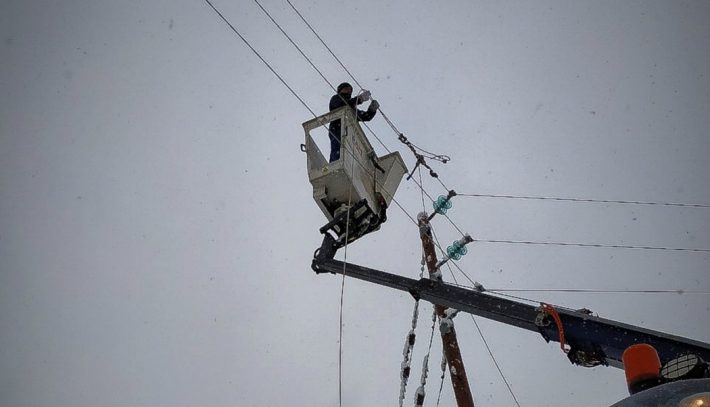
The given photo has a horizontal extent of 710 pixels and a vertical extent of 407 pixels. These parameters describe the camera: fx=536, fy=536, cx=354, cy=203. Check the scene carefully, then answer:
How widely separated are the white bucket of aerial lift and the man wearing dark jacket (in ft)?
0.39

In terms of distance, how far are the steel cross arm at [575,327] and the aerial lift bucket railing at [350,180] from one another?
1.45 m

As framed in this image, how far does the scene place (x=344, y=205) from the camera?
7.93 meters

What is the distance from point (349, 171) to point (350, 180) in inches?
5.2

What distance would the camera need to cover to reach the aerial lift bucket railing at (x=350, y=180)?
769 cm

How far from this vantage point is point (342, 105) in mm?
8688

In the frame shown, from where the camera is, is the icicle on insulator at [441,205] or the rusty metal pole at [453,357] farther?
the icicle on insulator at [441,205]

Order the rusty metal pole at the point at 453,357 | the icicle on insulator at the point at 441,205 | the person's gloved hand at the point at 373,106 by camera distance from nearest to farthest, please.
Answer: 1. the rusty metal pole at the point at 453,357
2. the person's gloved hand at the point at 373,106
3. the icicle on insulator at the point at 441,205

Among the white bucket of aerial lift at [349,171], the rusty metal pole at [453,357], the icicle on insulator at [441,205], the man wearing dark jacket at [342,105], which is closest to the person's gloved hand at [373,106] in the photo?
the man wearing dark jacket at [342,105]

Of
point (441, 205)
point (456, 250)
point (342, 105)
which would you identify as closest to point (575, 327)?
point (456, 250)

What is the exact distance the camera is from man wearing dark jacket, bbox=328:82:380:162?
798 centimetres

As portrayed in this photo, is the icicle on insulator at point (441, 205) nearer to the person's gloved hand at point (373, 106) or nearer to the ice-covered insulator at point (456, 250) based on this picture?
the ice-covered insulator at point (456, 250)

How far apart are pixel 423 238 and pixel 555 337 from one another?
4481 millimetres

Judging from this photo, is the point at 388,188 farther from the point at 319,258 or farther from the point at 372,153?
the point at 319,258

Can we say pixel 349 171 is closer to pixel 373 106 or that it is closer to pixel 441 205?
pixel 373 106
